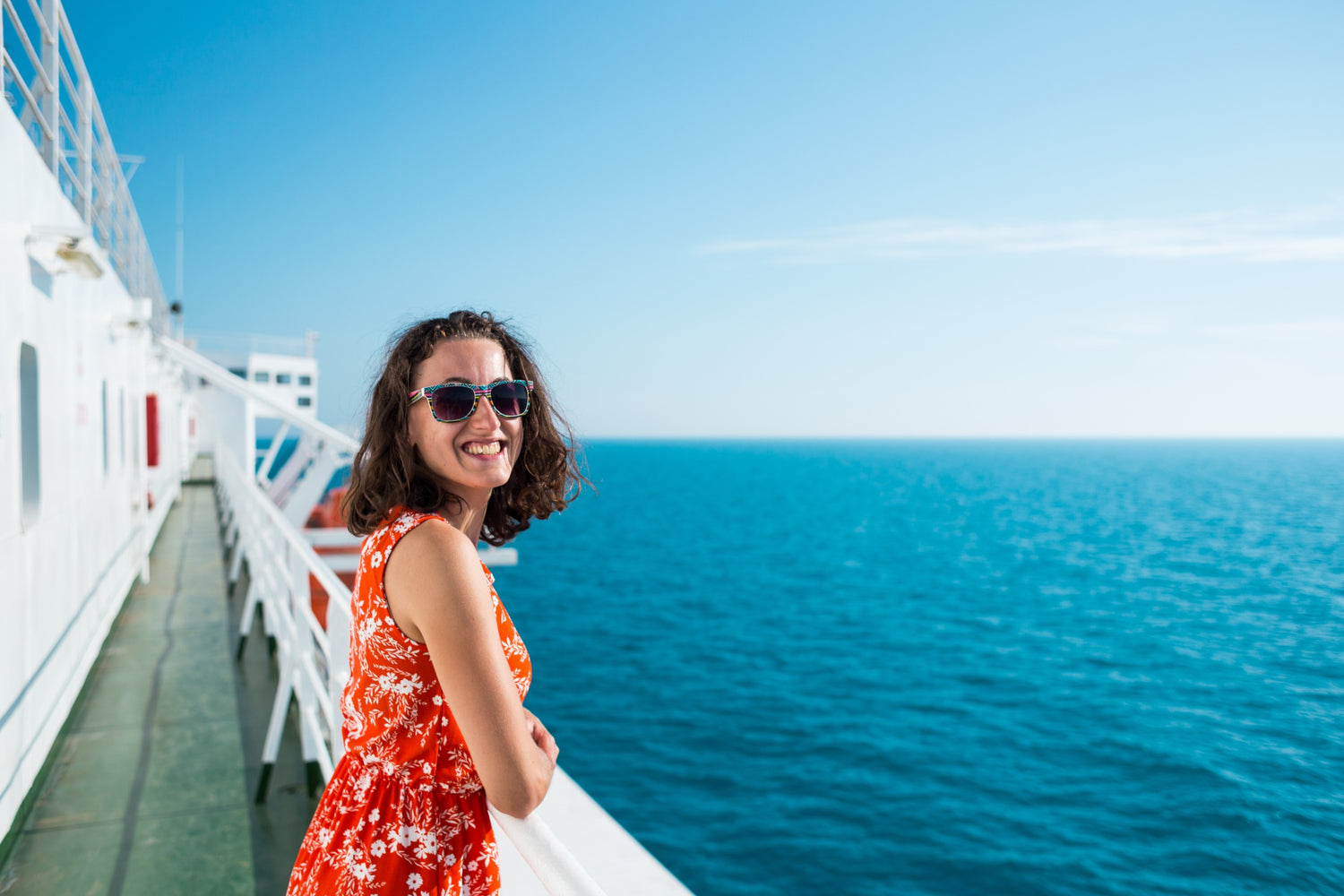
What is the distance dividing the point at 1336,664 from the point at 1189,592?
782 centimetres

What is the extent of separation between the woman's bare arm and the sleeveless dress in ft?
0.29

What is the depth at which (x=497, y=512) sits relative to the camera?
1.59 metres

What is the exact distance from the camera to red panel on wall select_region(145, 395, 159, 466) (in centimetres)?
926

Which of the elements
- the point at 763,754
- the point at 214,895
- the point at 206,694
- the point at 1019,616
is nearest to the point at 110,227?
the point at 206,694

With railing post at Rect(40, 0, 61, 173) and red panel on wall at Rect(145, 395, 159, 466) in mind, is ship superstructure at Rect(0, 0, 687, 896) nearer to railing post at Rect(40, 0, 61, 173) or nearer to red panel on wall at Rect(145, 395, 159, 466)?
railing post at Rect(40, 0, 61, 173)

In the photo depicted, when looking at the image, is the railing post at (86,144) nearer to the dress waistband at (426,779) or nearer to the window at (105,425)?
the window at (105,425)

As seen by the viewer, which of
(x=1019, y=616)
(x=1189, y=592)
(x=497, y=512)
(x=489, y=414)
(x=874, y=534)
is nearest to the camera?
(x=489, y=414)

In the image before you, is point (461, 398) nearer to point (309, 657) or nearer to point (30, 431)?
point (309, 657)

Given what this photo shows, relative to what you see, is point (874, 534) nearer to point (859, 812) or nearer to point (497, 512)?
point (859, 812)

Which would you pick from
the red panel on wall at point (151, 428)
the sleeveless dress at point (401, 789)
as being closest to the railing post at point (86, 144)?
the red panel on wall at point (151, 428)

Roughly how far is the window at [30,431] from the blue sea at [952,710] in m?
8.58

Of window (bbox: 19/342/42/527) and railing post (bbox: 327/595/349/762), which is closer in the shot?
railing post (bbox: 327/595/349/762)

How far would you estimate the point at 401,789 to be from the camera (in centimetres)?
125

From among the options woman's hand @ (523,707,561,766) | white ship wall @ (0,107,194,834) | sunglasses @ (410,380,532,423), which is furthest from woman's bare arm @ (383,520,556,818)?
white ship wall @ (0,107,194,834)
